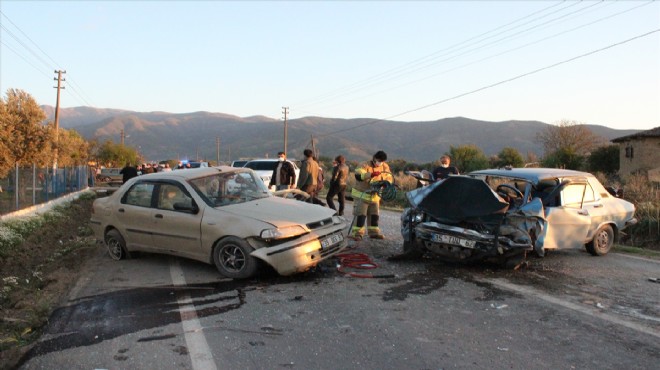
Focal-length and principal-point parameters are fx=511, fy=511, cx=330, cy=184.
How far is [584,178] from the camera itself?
829 cm

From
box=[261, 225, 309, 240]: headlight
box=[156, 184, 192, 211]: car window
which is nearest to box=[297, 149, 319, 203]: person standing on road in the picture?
box=[156, 184, 192, 211]: car window

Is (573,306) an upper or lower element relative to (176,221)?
lower

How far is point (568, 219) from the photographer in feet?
25.0

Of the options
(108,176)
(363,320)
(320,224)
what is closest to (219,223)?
(320,224)

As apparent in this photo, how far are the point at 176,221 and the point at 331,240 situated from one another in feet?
7.32

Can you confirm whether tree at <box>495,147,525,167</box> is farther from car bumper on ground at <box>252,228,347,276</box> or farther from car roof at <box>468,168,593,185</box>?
car bumper on ground at <box>252,228,347,276</box>

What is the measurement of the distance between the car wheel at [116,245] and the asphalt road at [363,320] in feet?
1.96

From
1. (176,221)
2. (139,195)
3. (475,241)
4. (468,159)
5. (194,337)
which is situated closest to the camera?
(194,337)

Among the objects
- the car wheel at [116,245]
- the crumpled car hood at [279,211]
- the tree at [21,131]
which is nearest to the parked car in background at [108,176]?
the tree at [21,131]

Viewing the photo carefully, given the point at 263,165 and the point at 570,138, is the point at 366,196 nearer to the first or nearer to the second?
the point at 263,165

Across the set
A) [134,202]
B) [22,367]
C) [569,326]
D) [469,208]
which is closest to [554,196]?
[469,208]

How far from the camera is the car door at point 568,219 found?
7418 millimetres

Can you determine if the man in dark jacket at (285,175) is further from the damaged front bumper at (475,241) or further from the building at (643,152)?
the building at (643,152)

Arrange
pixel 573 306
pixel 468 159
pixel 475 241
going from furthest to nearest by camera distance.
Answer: pixel 468 159 → pixel 475 241 → pixel 573 306
